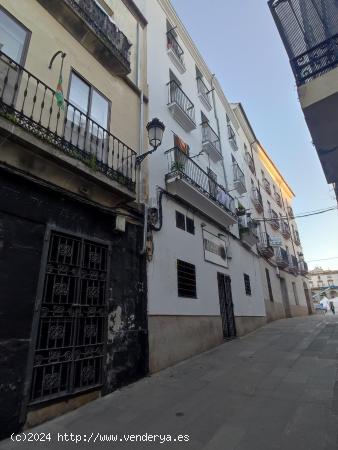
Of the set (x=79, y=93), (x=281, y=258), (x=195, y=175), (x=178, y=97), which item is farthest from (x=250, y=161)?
(x=79, y=93)

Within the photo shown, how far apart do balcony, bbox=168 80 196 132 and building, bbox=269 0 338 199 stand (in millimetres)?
4941

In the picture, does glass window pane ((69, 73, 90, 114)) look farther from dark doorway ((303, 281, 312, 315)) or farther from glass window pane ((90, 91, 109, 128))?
dark doorway ((303, 281, 312, 315))

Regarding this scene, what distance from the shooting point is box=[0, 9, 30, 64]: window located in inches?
196

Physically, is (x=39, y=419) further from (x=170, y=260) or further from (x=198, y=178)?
(x=198, y=178)

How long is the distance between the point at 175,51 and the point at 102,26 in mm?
Answer: 5213

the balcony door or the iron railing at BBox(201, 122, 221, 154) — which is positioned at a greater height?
the iron railing at BBox(201, 122, 221, 154)

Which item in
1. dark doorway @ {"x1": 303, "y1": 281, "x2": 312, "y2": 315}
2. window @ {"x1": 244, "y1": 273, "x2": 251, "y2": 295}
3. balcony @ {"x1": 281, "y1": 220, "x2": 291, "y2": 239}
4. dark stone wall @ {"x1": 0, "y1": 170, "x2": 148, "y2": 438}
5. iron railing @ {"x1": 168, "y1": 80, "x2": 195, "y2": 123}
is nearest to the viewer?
dark stone wall @ {"x1": 0, "y1": 170, "x2": 148, "y2": 438}

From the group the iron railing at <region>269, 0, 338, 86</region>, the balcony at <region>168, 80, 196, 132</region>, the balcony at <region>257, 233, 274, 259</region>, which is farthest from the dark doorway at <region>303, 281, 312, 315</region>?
the iron railing at <region>269, 0, 338, 86</region>

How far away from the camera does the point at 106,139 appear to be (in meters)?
6.51

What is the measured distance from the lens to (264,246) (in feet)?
55.7

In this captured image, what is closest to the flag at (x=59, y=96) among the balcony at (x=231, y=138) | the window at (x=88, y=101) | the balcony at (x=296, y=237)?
the window at (x=88, y=101)

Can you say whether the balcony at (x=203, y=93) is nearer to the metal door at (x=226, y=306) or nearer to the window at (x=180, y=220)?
the window at (x=180, y=220)

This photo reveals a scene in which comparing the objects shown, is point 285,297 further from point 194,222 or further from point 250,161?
point 194,222

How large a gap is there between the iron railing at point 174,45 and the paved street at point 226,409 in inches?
459
